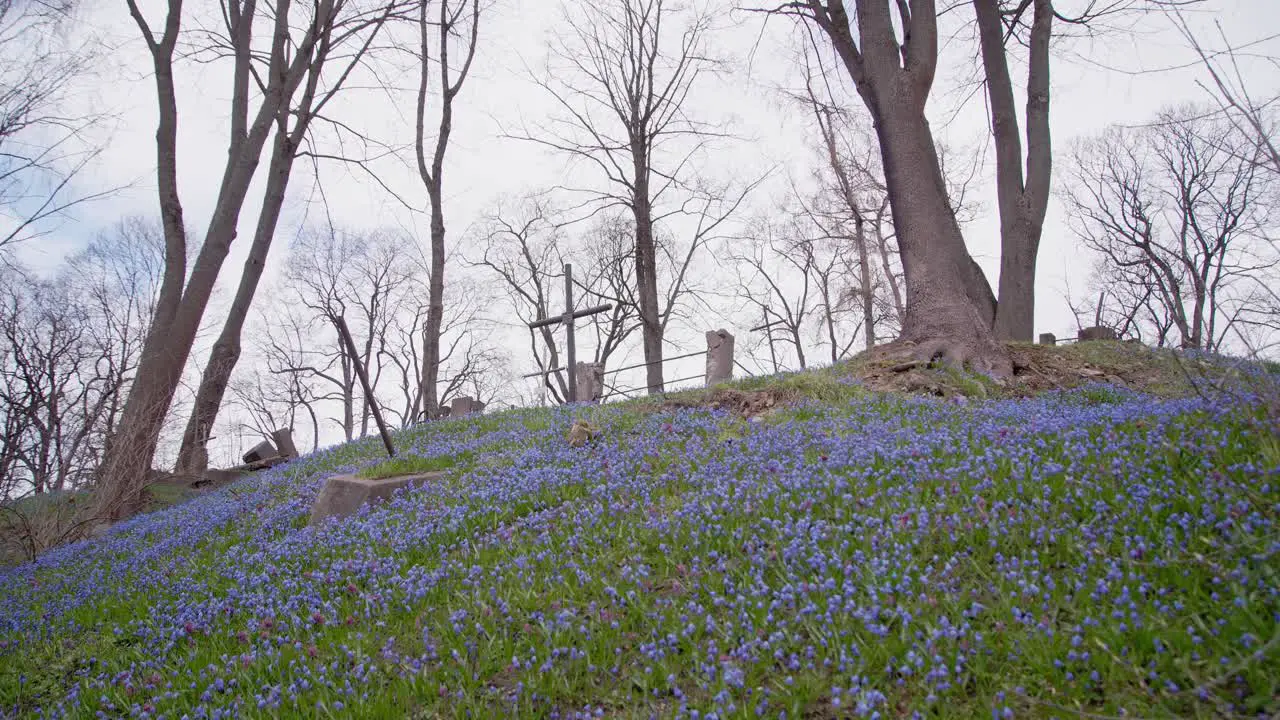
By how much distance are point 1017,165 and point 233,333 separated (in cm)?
1592

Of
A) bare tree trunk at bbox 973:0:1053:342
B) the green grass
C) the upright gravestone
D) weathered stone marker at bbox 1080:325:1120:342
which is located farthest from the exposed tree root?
weathered stone marker at bbox 1080:325:1120:342

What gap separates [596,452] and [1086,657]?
16.5 ft

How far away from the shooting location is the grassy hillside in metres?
2.80

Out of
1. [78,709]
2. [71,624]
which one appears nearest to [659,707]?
[78,709]

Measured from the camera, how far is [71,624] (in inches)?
219

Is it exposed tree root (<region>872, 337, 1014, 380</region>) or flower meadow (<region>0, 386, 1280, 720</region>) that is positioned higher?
exposed tree root (<region>872, 337, 1014, 380</region>)

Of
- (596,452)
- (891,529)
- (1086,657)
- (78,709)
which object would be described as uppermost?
(596,452)

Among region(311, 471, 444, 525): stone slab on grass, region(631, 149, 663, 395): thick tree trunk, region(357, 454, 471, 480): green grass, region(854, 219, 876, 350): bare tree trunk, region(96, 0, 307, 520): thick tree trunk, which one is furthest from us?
region(854, 219, 876, 350): bare tree trunk

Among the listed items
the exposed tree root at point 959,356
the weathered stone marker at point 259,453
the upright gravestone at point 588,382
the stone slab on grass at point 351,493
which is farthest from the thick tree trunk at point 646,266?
the stone slab on grass at point 351,493

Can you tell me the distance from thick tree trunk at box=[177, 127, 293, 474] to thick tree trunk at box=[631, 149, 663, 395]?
1055 cm

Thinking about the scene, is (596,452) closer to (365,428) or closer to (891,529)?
(891,529)

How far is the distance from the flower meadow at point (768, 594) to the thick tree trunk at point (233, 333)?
7531mm

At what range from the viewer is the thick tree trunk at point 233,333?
532 inches

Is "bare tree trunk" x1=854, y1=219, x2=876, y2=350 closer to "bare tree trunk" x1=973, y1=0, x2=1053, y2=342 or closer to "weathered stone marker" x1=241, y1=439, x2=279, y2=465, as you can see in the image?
"bare tree trunk" x1=973, y1=0, x2=1053, y2=342
